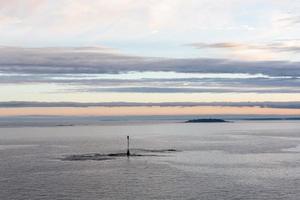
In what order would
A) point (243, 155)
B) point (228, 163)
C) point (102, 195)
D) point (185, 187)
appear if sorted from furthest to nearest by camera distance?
point (243, 155), point (228, 163), point (185, 187), point (102, 195)

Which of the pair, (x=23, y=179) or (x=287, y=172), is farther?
(x=287, y=172)

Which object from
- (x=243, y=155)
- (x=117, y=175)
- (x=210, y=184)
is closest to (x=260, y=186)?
(x=210, y=184)

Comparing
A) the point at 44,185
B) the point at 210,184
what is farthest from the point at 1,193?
the point at 210,184

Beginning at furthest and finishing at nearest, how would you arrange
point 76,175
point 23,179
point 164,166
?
point 164,166 < point 76,175 < point 23,179

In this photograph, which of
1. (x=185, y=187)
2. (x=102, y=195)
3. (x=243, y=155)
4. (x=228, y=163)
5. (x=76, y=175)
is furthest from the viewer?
(x=243, y=155)

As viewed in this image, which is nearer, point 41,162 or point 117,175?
point 117,175

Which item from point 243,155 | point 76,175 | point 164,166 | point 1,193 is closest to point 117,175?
point 76,175

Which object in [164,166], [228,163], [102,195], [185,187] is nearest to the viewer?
[102,195]

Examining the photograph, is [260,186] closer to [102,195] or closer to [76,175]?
[102,195]

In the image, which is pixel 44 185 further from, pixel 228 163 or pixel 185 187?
pixel 228 163
